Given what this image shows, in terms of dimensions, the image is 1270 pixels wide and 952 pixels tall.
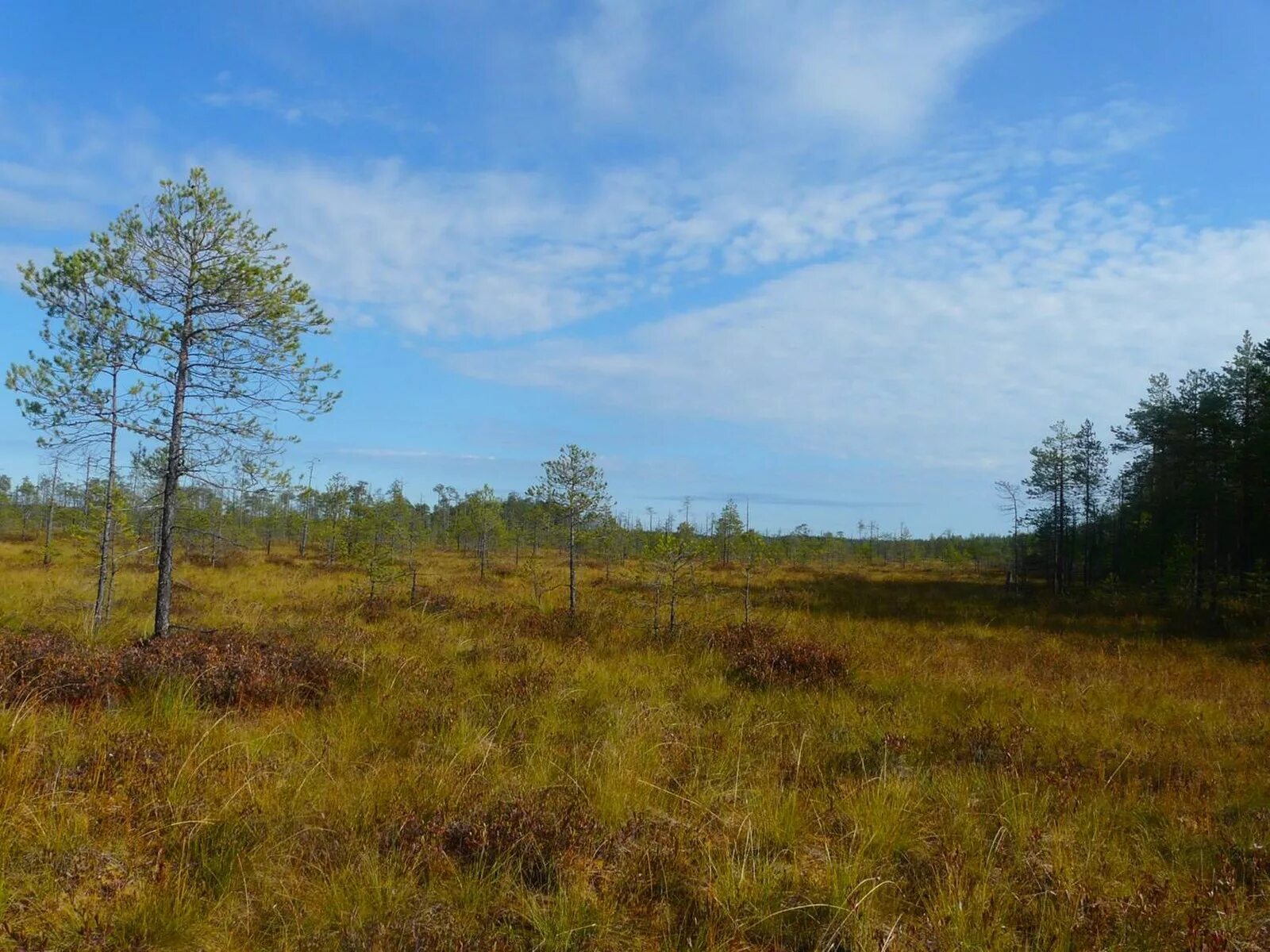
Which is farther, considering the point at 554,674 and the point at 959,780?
the point at 554,674

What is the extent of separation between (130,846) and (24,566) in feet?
90.5

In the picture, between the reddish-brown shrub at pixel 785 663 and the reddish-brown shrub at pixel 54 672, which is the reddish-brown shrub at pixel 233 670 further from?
the reddish-brown shrub at pixel 785 663

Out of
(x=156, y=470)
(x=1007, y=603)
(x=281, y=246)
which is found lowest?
(x=1007, y=603)

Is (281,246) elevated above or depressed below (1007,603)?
above

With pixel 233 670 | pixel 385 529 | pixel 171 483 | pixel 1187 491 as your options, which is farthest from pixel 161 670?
pixel 1187 491

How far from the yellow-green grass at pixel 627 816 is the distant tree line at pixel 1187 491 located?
685 inches

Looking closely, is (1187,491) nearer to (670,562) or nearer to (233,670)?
(670,562)

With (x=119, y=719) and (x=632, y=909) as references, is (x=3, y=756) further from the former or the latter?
(x=632, y=909)

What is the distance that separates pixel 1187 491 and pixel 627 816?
94.4ft

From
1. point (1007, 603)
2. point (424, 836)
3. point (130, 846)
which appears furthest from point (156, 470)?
point (1007, 603)

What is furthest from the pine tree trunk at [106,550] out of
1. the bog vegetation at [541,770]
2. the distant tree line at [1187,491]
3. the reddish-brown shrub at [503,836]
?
the distant tree line at [1187,491]

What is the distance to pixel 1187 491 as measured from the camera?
23.5 metres

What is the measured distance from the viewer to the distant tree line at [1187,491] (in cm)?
2062

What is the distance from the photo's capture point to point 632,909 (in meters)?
3.12
